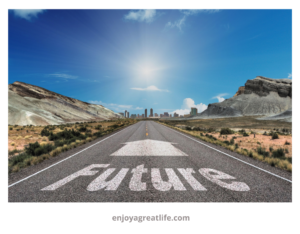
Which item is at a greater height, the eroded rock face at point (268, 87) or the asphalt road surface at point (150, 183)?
the eroded rock face at point (268, 87)

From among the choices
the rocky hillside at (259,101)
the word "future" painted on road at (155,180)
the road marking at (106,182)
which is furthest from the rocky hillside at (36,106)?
the rocky hillside at (259,101)

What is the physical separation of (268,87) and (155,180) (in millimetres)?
161932

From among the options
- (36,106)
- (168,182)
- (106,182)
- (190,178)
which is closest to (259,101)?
(190,178)

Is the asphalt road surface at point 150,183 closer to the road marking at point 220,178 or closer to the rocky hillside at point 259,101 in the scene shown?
the road marking at point 220,178

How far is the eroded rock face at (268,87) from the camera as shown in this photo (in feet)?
402

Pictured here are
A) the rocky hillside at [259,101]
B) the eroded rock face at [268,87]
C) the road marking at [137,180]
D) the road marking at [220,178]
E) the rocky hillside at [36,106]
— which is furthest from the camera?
the eroded rock face at [268,87]

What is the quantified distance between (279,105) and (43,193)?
148m

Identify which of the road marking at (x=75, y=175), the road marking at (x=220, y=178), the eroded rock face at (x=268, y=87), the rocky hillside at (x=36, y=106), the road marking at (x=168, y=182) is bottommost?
the road marking at (x=75, y=175)

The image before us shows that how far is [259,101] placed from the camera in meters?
118

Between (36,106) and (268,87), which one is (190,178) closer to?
(36,106)


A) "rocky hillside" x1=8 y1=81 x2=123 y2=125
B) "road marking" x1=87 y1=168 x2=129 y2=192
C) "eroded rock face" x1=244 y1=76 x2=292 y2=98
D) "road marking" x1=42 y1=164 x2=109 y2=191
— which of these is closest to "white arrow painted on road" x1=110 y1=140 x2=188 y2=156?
"road marking" x1=42 y1=164 x2=109 y2=191

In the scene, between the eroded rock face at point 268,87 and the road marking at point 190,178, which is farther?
the eroded rock face at point 268,87

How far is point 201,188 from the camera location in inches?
158
